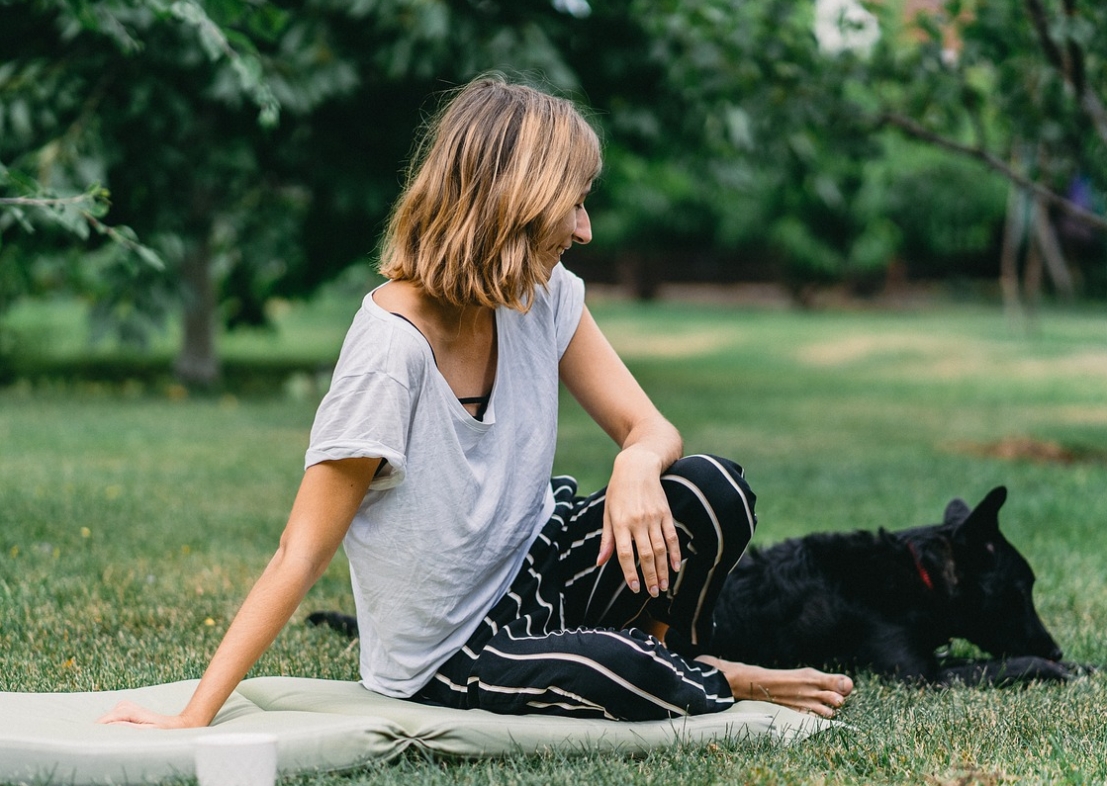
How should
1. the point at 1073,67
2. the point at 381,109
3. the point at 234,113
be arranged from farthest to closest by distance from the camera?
the point at 381,109 < the point at 234,113 < the point at 1073,67

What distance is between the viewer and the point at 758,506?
661cm

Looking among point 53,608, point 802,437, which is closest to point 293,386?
point 802,437

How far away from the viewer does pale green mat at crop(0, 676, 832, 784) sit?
256cm

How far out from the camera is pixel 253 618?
8.57ft

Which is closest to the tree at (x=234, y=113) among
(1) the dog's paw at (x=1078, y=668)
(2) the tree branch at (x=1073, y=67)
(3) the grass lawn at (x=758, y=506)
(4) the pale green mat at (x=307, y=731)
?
(3) the grass lawn at (x=758, y=506)

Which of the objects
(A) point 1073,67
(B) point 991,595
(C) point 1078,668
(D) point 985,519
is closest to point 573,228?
(D) point 985,519

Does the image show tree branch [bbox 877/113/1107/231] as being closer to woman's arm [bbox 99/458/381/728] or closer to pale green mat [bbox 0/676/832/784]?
pale green mat [bbox 0/676/832/784]

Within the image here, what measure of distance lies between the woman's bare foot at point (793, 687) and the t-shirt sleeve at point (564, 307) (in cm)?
90

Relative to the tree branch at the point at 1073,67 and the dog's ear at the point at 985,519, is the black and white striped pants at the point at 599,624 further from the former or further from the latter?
the tree branch at the point at 1073,67

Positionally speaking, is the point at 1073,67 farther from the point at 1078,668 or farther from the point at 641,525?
the point at 641,525

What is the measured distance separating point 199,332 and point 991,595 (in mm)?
11093

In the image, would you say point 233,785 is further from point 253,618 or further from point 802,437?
point 802,437

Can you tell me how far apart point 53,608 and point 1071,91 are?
6.33 metres

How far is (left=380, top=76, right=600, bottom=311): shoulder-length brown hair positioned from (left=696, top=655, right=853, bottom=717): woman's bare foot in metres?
1.14
